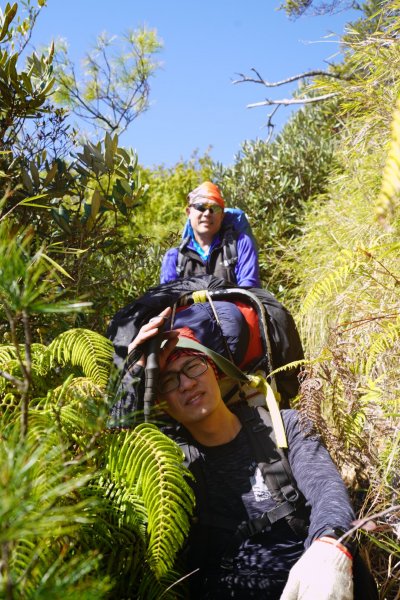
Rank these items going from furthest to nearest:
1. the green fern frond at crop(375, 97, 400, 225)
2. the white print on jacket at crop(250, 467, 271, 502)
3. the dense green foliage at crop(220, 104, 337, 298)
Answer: the dense green foliage at crop(220, 104, 337, 298), the white print on jacket at crop(250, 467, 271, 502), the green fern frond at crop(375, 97, 400, 225)

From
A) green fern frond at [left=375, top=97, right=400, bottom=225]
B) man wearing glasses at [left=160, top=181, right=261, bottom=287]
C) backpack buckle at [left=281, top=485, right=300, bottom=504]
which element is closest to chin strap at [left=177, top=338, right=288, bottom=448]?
backpack buckle at [left=281, top=485, right=300, bottom=504]

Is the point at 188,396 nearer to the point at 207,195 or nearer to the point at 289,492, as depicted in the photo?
the point at 289,492

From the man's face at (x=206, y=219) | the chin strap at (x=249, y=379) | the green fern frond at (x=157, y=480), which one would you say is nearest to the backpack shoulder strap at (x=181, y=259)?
the man's face at (x=206, y=219)

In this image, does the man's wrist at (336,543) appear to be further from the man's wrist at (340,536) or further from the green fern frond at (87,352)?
the green fern frond at (87,352)

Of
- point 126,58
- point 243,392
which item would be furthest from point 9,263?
point 126,58

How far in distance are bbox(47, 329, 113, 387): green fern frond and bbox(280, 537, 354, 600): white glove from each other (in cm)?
88

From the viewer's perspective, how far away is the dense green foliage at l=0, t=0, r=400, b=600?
1136mm

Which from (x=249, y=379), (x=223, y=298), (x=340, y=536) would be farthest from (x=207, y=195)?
(x=340, y=536)

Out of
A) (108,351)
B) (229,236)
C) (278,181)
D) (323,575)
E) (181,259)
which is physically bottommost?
(323,575)

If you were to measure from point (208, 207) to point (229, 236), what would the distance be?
31cm

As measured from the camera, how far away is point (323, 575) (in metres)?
1.88

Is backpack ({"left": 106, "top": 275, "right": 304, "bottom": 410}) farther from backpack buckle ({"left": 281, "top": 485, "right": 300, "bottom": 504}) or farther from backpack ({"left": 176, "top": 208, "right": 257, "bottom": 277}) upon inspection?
backpack ({"left": 176, "top": 208, "right": 257, "bottom": 277})

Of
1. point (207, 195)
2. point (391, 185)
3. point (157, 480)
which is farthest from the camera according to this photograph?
point (207, 195)

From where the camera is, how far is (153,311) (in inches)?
114
